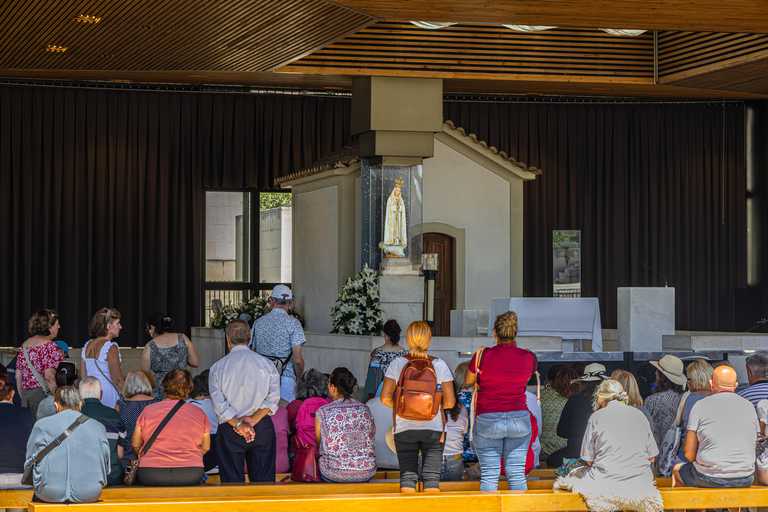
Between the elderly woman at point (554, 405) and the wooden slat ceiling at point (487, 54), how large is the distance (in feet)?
20.8

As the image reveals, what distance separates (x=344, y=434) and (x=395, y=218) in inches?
264

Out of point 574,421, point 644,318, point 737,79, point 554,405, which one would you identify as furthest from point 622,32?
point 574,421

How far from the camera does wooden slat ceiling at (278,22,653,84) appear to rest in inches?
470

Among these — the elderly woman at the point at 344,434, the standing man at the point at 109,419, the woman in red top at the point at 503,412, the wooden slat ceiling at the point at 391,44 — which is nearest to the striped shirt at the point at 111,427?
the standing man at the point at 109,419

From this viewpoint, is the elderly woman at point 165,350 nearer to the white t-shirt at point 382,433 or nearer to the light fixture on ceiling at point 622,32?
the white t-shirt at point 382,433

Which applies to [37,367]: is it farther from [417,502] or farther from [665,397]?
[665,397]

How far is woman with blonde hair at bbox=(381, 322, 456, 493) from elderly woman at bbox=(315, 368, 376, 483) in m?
0.27

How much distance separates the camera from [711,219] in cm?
1744

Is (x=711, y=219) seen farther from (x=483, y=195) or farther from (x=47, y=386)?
(x=47, y=386)

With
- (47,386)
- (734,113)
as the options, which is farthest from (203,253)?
(734,113)

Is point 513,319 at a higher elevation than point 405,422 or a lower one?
higher

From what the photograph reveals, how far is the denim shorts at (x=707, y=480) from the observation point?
5527 mm

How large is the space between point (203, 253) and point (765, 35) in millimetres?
9615

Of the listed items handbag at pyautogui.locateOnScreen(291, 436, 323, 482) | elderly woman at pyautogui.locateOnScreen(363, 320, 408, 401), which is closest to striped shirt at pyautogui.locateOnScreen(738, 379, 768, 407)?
elderly woman at pyautogui.locateOnScreen(363, 320, 408, 401)
